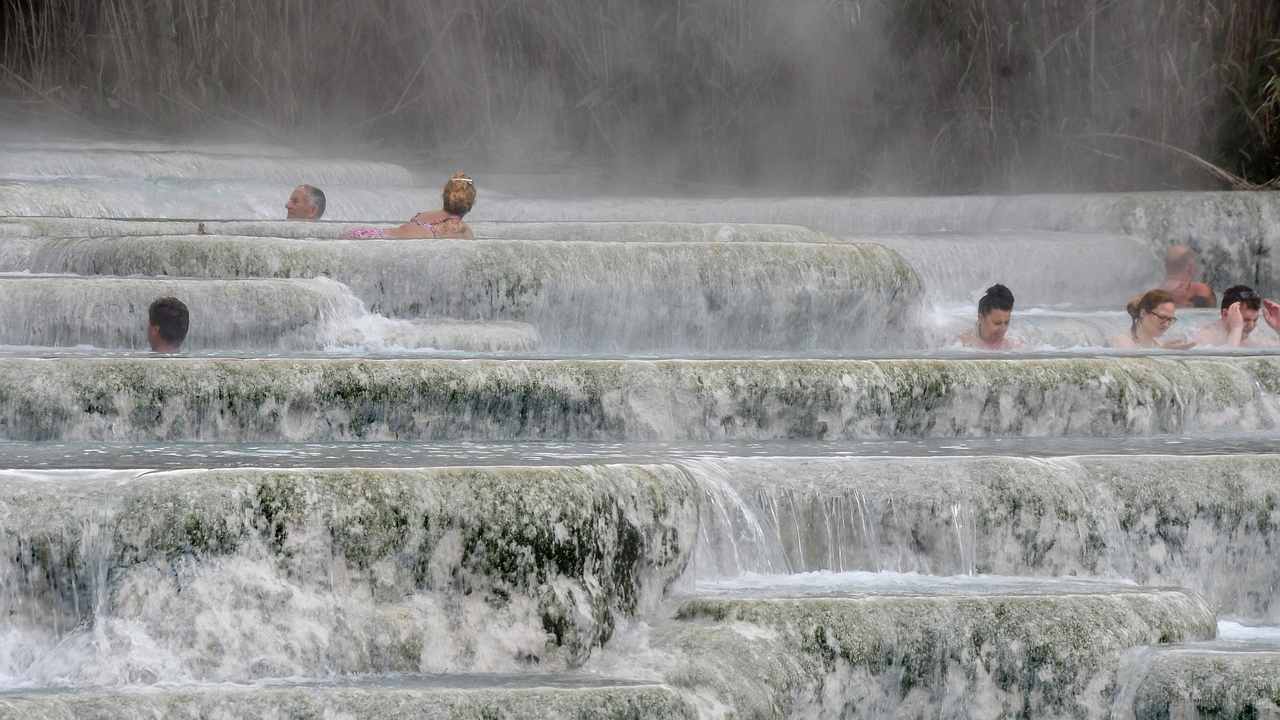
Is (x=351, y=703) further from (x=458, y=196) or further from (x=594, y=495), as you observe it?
(x=458, y=196)

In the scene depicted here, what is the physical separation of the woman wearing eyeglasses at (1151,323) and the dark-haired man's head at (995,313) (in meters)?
0.73

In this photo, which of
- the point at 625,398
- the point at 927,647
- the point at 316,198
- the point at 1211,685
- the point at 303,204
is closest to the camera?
the point at 1211,685

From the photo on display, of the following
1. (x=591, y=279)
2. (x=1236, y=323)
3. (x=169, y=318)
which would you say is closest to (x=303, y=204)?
(x=591, y=279)

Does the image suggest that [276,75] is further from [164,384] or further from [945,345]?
[164,384]

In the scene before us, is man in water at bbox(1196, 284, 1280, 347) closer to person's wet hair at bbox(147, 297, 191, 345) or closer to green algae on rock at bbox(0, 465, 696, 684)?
person's wet hair at bbox(147, 297, 191, 345)

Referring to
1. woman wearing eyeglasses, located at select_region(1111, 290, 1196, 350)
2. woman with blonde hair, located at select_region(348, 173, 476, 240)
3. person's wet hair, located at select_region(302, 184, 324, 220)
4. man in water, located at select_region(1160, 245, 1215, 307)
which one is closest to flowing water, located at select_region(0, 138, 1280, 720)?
woman with blonde hair, located at select_region(348, 173, 476, 240)

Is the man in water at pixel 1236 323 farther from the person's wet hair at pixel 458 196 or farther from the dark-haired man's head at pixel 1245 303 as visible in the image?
the person's wet hair at pixel 458 196

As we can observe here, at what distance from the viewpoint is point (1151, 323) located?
9.15 meters

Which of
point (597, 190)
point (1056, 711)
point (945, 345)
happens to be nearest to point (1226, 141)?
point (597, 190)

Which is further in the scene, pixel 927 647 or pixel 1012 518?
pixel 1012 518

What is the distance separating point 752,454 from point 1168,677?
189 cm

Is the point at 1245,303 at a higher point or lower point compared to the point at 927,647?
higher

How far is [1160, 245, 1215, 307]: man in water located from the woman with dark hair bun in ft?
8.35

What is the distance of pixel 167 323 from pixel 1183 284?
680cm
